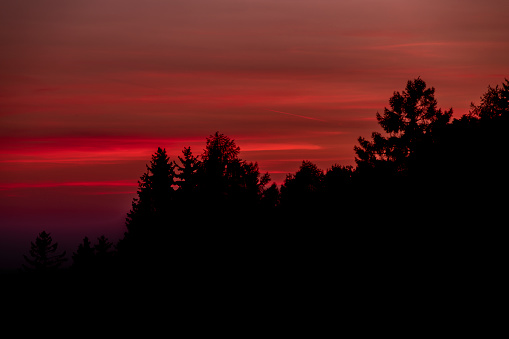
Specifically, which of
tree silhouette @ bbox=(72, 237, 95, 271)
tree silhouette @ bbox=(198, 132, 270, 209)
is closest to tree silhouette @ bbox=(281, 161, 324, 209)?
tree silhouette @ bbox=(198, 132, 270, 209)

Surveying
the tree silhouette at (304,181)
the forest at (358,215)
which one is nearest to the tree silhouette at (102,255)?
the forest at (358,215)

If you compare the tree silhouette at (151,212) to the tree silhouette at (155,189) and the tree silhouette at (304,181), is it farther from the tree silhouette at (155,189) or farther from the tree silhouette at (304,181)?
the tree silhouette at (304,181)

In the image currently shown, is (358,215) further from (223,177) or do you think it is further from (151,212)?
(151,212)

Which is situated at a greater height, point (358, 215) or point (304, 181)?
point (304, 181)

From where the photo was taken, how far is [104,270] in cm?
7594

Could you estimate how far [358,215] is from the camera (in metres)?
44.2

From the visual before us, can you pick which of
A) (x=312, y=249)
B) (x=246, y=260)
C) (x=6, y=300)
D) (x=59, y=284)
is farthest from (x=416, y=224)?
(x=6, y=300)

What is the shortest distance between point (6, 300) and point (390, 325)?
501 feet

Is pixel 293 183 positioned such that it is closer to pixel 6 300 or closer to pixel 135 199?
pixel 135 199

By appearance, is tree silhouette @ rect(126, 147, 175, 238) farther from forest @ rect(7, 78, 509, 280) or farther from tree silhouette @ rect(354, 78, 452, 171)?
tree silhouette @ rect(354, 78, 452, 171)

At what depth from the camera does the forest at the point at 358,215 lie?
35.0 metres

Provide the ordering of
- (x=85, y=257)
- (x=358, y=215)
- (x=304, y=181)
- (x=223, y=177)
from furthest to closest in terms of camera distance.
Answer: (x=304, y=181) → (x=85, y=257) → (x=223, y=177) → (x=358, y=215)

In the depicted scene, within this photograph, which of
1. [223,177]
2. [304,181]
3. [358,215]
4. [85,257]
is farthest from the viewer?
[304,181]

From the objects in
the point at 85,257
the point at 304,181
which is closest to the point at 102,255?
the point at 85,257
